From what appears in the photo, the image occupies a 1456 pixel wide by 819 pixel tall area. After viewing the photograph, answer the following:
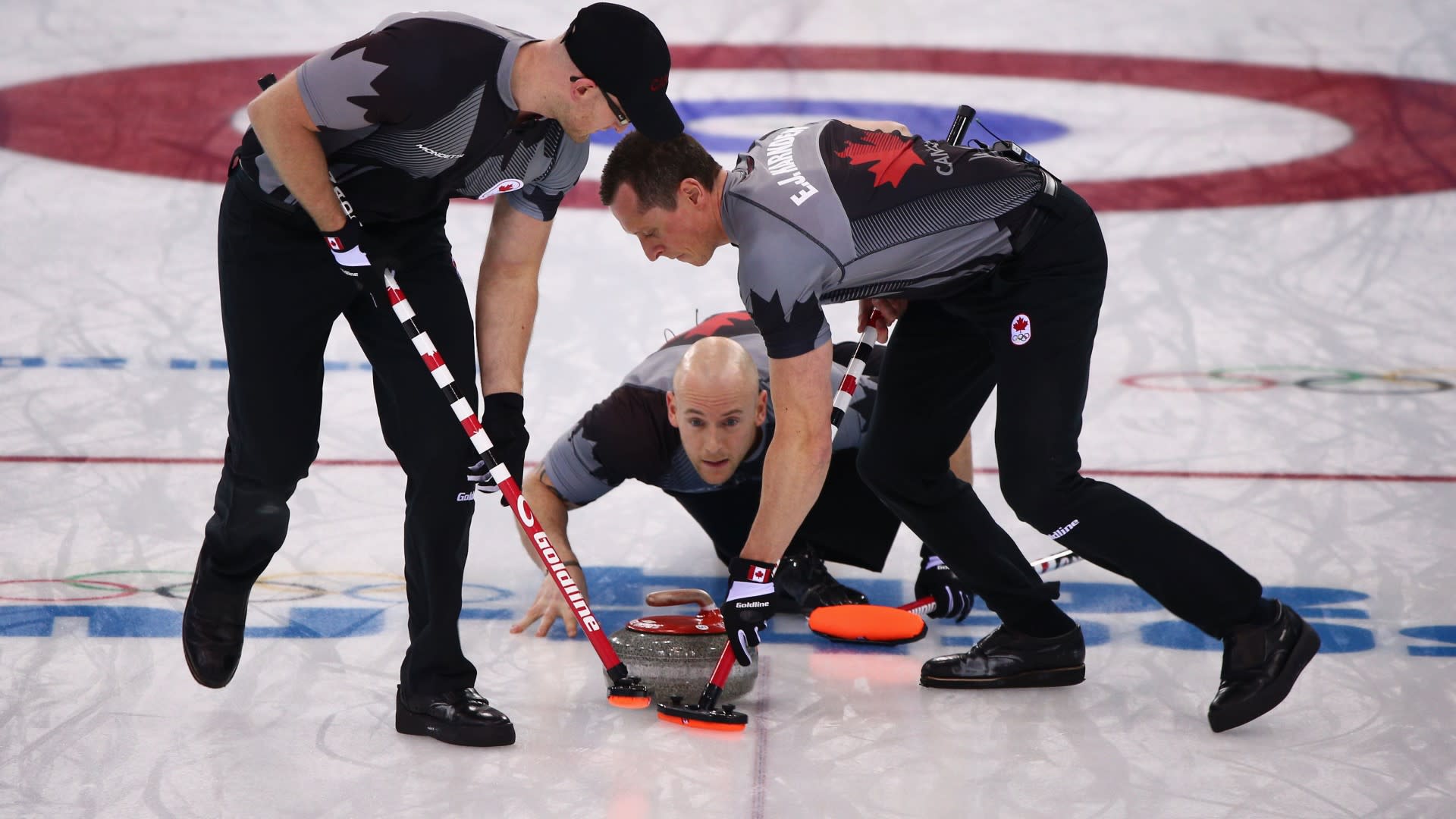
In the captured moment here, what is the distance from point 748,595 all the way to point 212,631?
1095 mm

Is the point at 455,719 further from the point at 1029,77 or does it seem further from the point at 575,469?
the point at 1029,77

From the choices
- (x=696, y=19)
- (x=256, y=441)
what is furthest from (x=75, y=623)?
(x=696, y=19)

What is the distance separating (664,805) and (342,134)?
52.9 inches

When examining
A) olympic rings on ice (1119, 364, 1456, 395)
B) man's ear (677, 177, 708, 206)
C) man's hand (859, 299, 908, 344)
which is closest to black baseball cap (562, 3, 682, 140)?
man's ear (677, 177, 708, 206)

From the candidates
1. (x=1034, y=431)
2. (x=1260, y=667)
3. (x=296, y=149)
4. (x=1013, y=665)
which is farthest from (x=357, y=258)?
(x=1260, y=667)

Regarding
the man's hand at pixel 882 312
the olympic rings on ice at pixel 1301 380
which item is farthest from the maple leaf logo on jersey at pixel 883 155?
the olympic rings on ice at pixel 1301 380

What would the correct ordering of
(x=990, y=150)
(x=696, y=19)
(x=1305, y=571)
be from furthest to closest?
1. (x=696, y=19)
2. (x=1305, y=571)
3. (x=990, y=150)

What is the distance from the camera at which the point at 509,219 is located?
2.95 meters

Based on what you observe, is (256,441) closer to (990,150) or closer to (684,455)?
(684,455)

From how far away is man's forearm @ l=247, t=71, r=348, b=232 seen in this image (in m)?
2.57

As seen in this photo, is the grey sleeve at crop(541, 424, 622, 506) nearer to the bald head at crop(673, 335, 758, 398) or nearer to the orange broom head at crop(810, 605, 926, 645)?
the bald head at crop(673, 335, 758, 398)

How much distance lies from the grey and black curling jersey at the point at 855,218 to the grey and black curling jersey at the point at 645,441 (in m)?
0.85

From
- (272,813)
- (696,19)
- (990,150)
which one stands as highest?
(696,19)

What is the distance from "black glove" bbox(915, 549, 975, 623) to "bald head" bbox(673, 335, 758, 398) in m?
0.61
